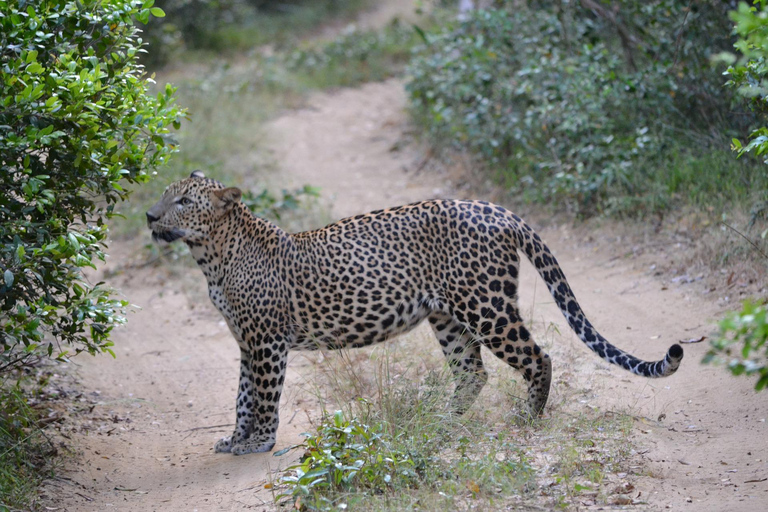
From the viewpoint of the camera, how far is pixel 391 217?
613 cm

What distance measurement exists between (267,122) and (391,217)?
32.5 ft

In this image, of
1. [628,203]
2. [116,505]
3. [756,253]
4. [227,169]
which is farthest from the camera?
[227,169]

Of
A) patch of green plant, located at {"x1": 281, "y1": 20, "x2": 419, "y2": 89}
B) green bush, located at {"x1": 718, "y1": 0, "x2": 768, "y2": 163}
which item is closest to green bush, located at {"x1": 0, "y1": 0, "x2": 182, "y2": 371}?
green bush, located at {"x1": 718, "y1": 0, "x2": 768, "y2": 163}

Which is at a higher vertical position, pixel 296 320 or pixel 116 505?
pixel 296 320

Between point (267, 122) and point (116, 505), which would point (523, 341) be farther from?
point (267, 122)

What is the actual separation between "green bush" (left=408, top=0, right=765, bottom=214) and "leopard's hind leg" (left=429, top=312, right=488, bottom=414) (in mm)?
3876

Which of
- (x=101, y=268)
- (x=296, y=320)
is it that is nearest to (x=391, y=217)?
(x=296, y=320)

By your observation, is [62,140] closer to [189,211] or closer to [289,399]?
[189,211]

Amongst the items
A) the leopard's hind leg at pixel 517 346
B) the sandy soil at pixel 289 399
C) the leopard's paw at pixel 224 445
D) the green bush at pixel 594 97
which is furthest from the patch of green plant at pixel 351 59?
the leopard's hind leg at pixel 517 346

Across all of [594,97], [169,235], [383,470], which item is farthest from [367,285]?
[594,97]

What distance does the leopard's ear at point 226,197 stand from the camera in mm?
6332

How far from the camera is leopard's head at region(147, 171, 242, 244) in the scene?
6.30 meters

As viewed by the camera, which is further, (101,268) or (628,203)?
(101,268)

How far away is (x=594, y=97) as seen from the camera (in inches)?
383
